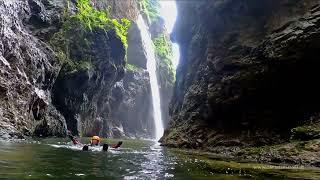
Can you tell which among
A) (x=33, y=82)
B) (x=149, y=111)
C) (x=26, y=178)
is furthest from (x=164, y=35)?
(x=26, y=178)

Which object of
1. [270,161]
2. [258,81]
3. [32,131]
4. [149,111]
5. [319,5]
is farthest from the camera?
[149,111]

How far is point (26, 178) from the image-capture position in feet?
28.1

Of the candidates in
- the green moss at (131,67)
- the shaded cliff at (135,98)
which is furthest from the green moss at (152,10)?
the green moss at (131,67)

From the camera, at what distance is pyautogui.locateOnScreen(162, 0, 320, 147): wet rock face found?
22.8m

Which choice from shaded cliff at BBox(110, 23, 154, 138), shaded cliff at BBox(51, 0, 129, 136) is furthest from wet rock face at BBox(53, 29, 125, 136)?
shaded cliff at BBox(110, 23, 154, 138)

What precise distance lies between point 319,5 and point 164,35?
263ft

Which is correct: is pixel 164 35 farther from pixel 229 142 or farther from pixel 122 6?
pixel 229 142

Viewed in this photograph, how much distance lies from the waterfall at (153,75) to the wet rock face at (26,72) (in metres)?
38.5

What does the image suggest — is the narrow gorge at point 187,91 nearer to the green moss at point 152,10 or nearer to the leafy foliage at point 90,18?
the leafy foliage at point 90,18

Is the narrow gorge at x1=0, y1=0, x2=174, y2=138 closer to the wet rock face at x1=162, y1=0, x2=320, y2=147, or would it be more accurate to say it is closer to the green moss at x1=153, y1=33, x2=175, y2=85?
the wet rock face at x1=162, y1=0, x2=320, y2=147

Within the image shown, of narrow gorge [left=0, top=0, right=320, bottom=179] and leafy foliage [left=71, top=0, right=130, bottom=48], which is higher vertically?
leafy foliage [left=71, top=0, right=130, bottom=48]

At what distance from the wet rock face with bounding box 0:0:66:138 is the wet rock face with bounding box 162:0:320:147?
12.7 metres

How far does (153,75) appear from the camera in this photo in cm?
8662

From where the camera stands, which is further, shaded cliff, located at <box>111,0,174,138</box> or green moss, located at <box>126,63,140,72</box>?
green moss, located at <box>126,63,140,72</box>
